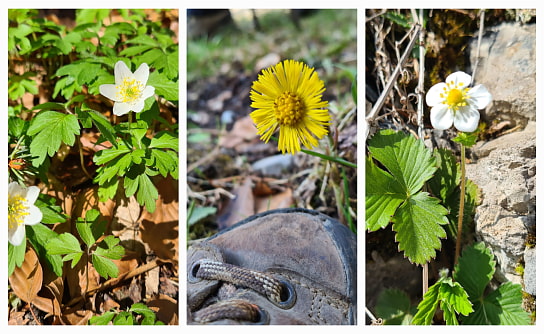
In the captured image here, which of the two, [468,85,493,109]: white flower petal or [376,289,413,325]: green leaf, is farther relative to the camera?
[376,289,413,325]: green leaf

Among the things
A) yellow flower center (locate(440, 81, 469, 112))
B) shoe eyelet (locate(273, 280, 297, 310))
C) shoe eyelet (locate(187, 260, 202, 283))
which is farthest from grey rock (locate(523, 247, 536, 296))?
shoe eyelet (locate(187, 260, 202, 283))

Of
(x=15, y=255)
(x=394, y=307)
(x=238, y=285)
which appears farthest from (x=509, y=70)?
(x=15, y=255)

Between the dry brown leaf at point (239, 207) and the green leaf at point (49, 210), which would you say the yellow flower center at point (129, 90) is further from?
the dry brown leaf at point (239, 207)

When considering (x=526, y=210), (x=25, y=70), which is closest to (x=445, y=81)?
(x=526, y=210)

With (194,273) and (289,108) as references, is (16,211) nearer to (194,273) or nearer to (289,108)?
(194,273)

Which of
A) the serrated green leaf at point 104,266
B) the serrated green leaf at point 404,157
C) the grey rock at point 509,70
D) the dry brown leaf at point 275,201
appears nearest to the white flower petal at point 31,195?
the serrated green leaf at point 104,266

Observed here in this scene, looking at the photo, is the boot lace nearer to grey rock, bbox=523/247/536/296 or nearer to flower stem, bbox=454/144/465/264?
flower stem, bbox=454/144/465/264
